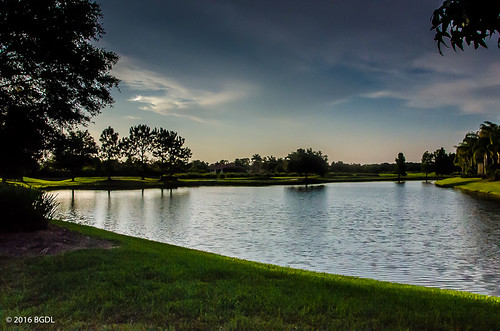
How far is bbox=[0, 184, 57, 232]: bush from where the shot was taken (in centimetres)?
1058

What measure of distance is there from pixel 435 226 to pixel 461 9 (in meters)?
19.8

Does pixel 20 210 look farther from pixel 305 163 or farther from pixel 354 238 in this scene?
pixel 305 163

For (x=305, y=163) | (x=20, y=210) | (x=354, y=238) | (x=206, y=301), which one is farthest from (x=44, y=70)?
(x=305, y=163)

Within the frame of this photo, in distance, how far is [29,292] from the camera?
19.8 feet

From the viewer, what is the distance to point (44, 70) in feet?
45.4

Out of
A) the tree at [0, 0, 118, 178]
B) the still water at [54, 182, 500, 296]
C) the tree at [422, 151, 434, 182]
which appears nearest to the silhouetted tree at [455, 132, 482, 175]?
the tree at [422, 151, 434, 182]

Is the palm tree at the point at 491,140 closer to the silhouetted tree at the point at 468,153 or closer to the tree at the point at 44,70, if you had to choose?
the silhouetted tree at the point at 468,153

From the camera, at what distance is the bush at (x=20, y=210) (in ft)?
34.7

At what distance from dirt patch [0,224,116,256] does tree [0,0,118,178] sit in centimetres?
Answer: 464

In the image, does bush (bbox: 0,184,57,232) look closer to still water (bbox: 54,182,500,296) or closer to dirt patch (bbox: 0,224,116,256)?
dirt patch (bbox: 0,224,116,256)

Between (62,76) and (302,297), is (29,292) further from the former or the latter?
(62,76)

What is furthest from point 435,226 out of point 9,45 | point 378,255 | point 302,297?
point 9,45

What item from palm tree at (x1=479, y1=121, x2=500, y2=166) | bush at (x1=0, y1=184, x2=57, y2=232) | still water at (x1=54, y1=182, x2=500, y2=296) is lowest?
still water at (x1=54, y1=182, x2=500, y2=296)

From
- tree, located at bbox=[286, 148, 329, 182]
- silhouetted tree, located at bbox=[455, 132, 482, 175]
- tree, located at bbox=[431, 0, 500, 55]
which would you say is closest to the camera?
tree, located at bbox=[431, 0, 500, 55]
